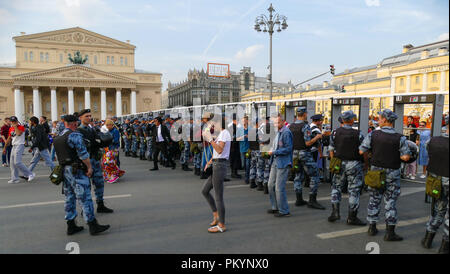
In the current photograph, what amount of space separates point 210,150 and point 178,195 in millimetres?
2799

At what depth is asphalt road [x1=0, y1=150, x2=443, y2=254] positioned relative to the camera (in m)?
4.45

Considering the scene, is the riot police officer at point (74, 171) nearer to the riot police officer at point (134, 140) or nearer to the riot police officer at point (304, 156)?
the riot police officer at point (304, 156)

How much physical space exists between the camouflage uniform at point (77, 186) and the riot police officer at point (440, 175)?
535 cm

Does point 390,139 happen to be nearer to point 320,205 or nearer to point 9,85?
point 320,205

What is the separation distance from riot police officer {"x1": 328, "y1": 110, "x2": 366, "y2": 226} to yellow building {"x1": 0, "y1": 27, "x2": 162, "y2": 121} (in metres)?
59.2

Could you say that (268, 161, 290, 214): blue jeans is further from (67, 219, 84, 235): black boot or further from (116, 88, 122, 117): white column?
(116, 88, 122, 117): white column

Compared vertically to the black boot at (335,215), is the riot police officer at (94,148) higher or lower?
higher

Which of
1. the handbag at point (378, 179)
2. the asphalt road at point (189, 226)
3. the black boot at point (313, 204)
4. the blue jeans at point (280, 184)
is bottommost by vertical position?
the asphalt road at point (189, 226)

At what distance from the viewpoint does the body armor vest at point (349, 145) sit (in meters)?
5.35

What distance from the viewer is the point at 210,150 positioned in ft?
17.4

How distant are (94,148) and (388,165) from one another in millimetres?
5385

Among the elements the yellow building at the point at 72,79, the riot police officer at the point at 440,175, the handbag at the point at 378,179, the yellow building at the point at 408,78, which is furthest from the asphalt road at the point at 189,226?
the yellow building at the point at 72,79

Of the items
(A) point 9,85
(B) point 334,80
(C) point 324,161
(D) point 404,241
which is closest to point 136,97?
(A) point 9,85

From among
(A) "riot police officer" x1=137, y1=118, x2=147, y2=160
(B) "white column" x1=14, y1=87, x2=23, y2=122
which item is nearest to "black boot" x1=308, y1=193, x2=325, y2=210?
(A) "riot police officer" x1=137, y1=118, x2=147, y2=160
